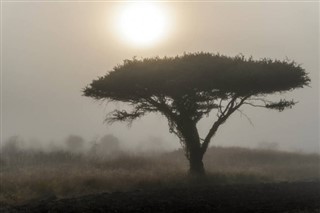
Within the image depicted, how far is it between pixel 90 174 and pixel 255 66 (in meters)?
12.5

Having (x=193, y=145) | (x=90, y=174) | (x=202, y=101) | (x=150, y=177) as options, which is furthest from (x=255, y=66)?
(x=90, y=174)

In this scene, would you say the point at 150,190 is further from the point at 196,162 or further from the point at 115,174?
the point at 196,162

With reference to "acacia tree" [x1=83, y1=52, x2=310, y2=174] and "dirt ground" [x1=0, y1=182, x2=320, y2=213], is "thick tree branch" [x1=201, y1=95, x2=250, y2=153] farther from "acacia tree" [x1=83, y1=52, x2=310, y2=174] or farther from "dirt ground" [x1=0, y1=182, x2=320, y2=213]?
"dirt ground" [x1=0, y1=182, x2=320, y2=213]

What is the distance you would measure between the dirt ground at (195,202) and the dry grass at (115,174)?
403 cm

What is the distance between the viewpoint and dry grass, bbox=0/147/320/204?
24312 millimetres

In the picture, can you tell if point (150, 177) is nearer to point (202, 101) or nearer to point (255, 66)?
point (202, 101)

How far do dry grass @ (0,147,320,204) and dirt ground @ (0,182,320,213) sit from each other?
403 cm

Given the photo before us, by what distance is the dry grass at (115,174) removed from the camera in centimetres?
2431

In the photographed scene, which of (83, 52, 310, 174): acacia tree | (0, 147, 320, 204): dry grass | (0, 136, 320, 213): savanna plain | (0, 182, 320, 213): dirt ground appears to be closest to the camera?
(0, 182, 320, 213): dirt ground

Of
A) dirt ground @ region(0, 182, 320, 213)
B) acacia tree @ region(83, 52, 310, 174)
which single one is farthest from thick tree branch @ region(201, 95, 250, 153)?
dirt ground @ region(0, 182, 320, 213)

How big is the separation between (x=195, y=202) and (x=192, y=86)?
13178 millimetres

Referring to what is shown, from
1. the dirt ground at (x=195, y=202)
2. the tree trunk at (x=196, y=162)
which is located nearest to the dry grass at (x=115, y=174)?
the tree trunk at (x=196, y=162)

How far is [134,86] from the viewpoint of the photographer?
31.3m

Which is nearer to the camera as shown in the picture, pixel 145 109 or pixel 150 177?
pixel 150 177
